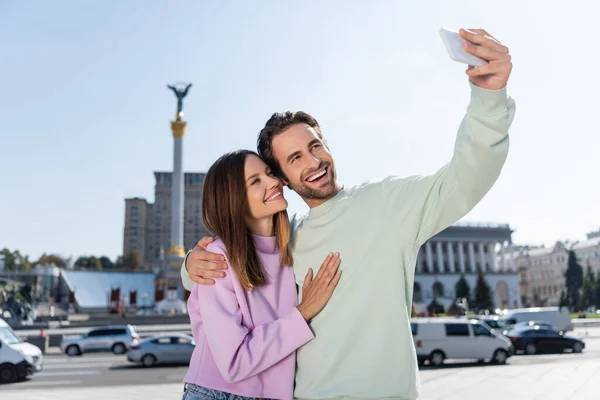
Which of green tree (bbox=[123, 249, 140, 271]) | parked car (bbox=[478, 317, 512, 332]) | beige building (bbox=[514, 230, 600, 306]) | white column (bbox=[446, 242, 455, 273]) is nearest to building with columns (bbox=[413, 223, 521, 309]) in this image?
white column (bbox=[446, 242, 455, 273])

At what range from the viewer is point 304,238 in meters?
2.60

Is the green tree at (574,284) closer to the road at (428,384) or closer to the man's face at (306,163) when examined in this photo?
the road at (428,384)

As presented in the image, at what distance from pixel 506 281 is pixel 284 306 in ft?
309

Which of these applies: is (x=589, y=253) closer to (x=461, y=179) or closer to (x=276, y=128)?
(x=276, y=128)

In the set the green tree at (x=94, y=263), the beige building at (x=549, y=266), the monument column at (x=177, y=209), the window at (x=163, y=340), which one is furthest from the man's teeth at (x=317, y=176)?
the beige building at (x=549, y=266)

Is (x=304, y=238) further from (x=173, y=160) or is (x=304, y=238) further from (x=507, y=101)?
(x=173, y=160)

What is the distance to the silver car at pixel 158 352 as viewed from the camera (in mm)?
19516

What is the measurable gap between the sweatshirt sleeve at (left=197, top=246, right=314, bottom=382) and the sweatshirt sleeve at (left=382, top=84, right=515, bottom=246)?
0.63 metres

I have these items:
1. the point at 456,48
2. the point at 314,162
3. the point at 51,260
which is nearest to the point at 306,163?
the point at 314,162

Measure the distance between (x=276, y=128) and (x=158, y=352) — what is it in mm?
18489

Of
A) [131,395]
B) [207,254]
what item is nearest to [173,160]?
[131,395]

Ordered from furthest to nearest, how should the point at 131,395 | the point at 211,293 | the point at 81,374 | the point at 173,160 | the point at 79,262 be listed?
1. the point at 79,262
2. the point at 173,160
3. the point at 81,374
4. the point at 131,395
5. the point at 211,293

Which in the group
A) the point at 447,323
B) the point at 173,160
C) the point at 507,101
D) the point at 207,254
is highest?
the point at 173,160

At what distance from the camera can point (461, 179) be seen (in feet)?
6.89
